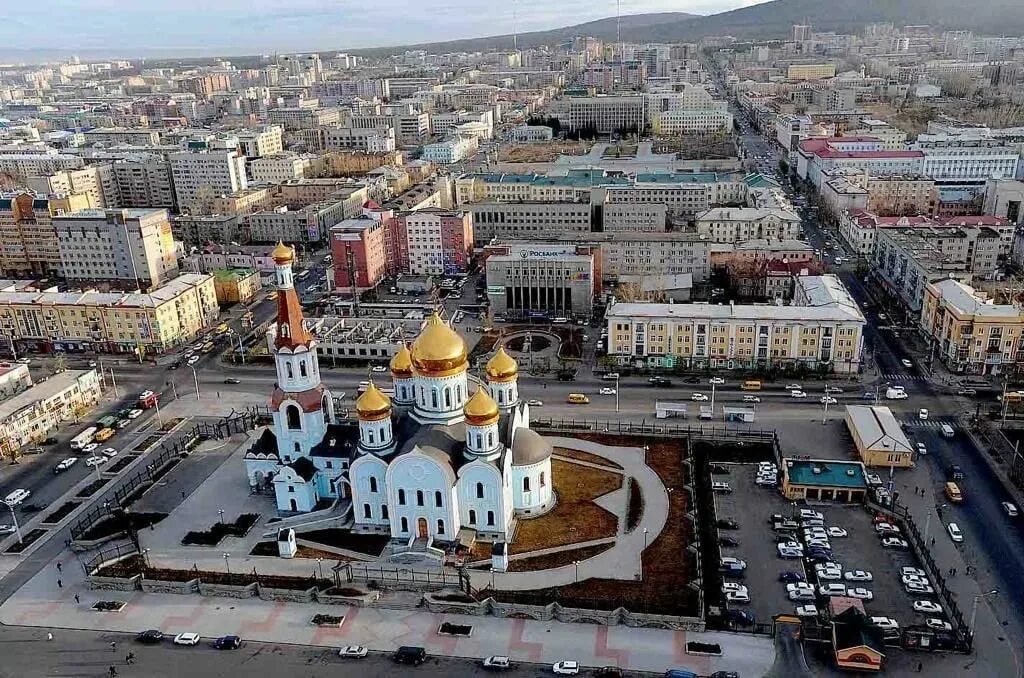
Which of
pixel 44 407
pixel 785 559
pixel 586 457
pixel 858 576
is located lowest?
pixel 785 559

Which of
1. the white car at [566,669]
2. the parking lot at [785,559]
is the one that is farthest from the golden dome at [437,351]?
the parking lot at [785,559]

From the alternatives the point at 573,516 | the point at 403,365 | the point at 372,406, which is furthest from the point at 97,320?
the point at 573,516

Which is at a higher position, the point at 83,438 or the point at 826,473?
the point at 83,438

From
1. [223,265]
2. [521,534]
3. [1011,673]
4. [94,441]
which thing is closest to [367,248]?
[223,265]

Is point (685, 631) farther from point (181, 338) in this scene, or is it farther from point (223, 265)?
point (223, 265)

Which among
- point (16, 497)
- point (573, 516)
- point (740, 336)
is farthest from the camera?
point (740, 336)

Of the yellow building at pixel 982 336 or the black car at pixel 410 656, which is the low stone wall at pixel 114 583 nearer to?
the black car at pixel 410 656

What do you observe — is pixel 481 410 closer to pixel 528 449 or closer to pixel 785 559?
pixel 528 449
